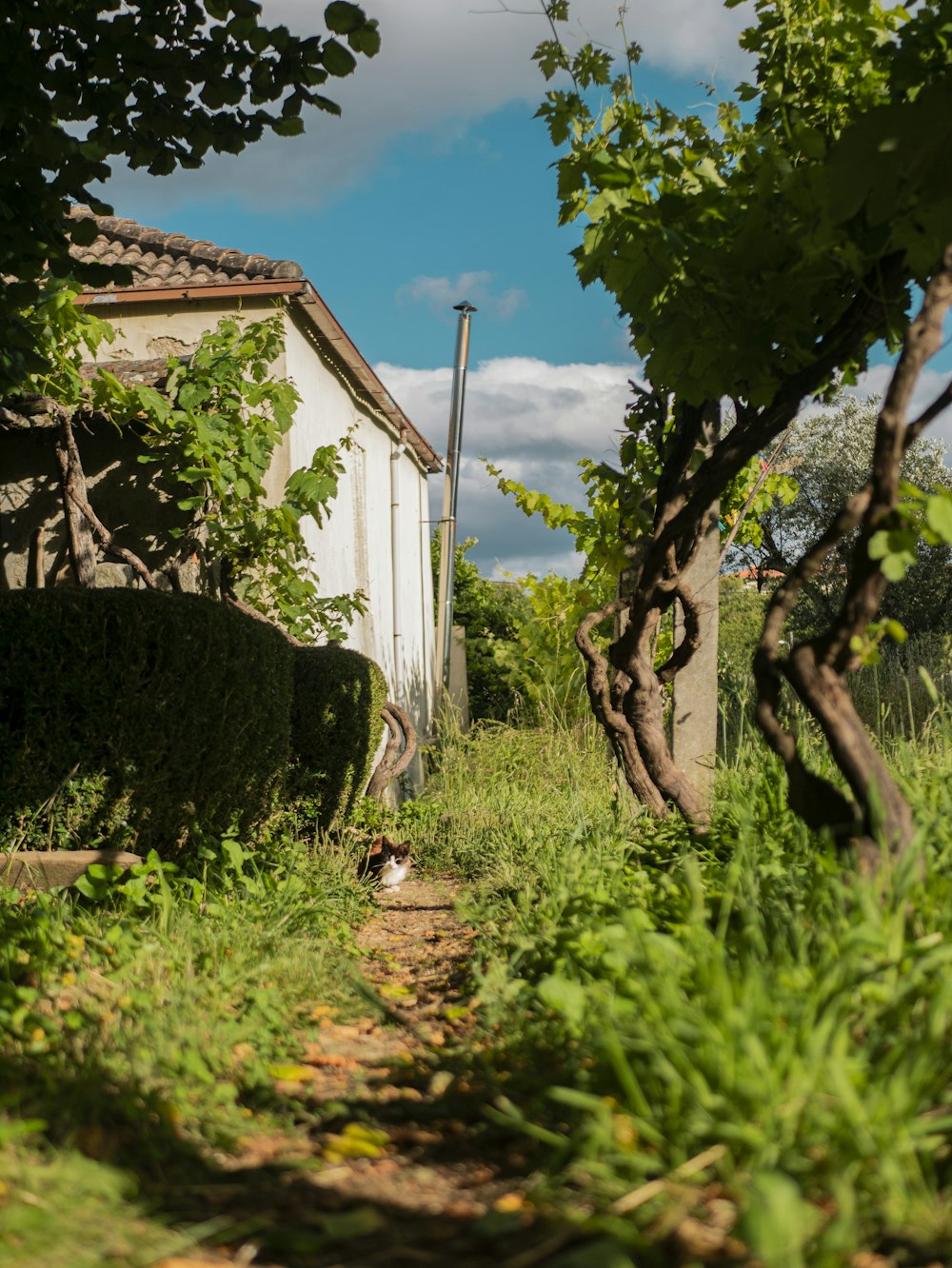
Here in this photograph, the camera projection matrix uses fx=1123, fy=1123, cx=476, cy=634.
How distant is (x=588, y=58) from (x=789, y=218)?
4.75ft

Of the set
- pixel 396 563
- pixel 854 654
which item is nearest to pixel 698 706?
Answer: pixel 854 654

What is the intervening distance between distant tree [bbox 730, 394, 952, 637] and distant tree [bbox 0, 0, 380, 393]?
12.5 m

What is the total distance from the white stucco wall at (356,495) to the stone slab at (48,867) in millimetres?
4522

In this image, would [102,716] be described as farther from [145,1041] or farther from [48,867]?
[145,1041]

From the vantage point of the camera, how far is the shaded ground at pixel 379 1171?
183 cm

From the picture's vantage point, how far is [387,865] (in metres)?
6.27

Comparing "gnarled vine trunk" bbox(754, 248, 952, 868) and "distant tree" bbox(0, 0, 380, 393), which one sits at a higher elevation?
"distant tree" bbox(0, 0, 380, 393)

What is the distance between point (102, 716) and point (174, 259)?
5.99 meters

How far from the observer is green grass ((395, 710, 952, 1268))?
5.62ft

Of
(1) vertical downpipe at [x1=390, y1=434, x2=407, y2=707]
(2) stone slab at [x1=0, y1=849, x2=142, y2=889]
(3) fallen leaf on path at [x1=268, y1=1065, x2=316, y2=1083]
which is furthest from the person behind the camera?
(1) vertical downpipe at [x1=390, y1=434, x2=407, y2=707]

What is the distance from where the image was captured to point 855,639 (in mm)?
2725

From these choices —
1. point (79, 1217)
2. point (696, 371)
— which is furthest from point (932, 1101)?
point (696, 371)

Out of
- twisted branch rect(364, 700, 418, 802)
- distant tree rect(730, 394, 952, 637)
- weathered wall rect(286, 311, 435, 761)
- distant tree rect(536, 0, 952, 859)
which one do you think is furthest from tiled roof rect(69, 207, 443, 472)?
distant tree rect(730, 394, 952, 637)

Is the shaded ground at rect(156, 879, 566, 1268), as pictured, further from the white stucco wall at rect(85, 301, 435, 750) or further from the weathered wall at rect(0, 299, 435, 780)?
the white stucco wall at rect(85, 301, 435, 750)
